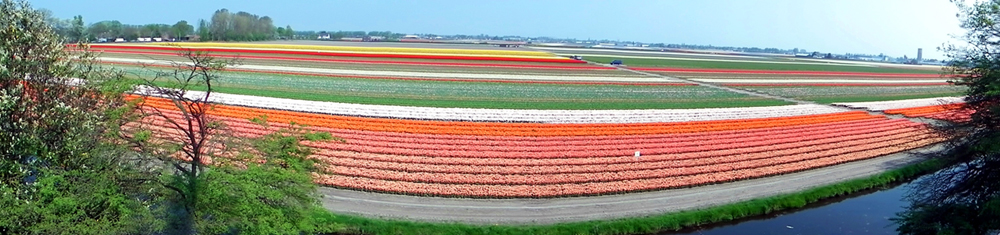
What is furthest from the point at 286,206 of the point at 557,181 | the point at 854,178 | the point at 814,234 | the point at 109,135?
the point at 854,178

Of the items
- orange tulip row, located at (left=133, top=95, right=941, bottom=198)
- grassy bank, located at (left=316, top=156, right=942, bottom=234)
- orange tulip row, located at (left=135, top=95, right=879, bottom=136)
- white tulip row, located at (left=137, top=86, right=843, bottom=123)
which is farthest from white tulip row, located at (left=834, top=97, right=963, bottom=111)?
grassy bank, located at (left=316, top=156, right=942, bottom=234)

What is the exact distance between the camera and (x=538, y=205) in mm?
21406

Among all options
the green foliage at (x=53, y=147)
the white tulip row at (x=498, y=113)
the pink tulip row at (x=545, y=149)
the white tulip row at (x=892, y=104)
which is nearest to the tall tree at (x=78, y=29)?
the green foliage at (x=53, y=147)

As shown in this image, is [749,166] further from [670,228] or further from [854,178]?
[670,228]

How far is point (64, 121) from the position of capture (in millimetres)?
14242

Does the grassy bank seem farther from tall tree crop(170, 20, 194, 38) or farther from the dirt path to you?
tall tree crop(170, 20, 194, 38)

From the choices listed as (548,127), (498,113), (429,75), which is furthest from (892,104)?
(429,75)


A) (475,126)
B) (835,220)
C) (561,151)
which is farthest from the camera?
(475,126)

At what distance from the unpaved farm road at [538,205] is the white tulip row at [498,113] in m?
14.0

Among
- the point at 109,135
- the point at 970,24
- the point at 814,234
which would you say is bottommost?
the point at 814,234

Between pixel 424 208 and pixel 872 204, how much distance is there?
1607cm

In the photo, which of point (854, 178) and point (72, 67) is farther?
point (854, 178)

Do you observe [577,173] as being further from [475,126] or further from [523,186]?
[475,126]

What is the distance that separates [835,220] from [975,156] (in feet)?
14.4
